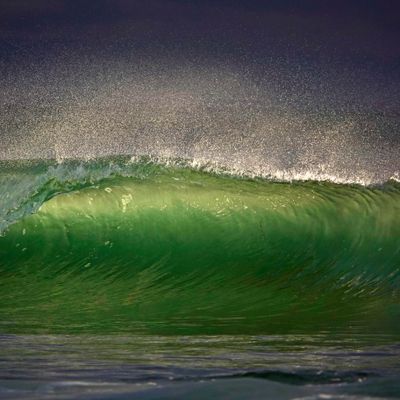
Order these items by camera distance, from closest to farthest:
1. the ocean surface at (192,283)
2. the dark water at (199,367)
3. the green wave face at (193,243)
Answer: the dark water at (199,367), the ocean surface at (192,283), the green wave face at (193,243)

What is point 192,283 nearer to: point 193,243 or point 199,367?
point 193,243

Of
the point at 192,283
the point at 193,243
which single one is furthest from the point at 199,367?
the point at 193,243

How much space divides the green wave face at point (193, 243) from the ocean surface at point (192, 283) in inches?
0.6

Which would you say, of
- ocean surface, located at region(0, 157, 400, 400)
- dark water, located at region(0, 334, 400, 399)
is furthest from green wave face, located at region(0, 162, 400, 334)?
dark water, located at region(0, 334, 400, 399)

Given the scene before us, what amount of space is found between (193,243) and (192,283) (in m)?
1.04

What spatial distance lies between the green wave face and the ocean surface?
0.02 meters

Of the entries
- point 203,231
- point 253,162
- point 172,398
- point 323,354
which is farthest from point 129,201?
point 172,398

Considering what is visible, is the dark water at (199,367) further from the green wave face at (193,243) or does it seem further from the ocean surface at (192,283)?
the green wave face at (193,243)

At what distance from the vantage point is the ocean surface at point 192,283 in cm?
318

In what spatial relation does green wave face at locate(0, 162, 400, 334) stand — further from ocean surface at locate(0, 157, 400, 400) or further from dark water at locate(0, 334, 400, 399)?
dark water at locate(0, 334, 400, 399)

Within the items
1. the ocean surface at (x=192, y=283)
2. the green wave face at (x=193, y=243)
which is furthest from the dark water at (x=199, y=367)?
the green wave face at (x=193, y=243)

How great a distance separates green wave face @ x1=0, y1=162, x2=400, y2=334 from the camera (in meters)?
6.83

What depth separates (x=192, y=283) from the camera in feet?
25.0

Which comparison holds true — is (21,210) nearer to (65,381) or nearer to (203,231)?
(203,231)
